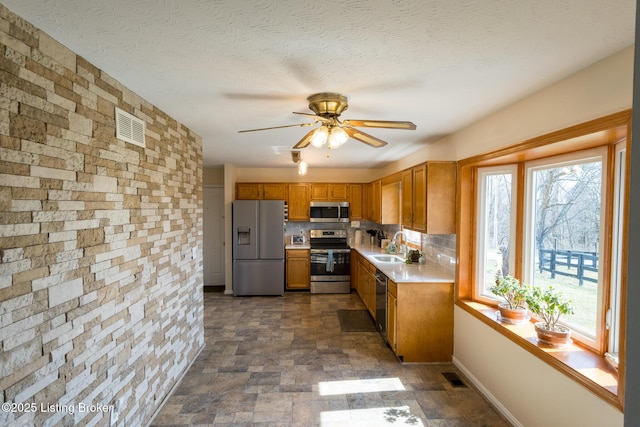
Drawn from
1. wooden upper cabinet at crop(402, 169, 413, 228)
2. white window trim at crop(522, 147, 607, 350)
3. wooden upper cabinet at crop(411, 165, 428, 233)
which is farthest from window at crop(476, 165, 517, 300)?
wooden upper cabinet at crop(402, 169, 413, 228)

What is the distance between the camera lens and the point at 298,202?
234 inches

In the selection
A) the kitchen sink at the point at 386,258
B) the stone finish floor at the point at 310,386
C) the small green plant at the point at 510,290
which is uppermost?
the small green plant at the point at 510,290

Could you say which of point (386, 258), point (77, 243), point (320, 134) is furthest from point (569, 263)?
point (77, 243)

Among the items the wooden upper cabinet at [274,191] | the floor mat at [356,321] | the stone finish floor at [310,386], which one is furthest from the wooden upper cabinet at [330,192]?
the stone finish floor at [310,386]

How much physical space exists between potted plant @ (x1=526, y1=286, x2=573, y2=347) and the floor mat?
219 cm

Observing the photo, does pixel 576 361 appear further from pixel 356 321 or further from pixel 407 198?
pixel 356 321

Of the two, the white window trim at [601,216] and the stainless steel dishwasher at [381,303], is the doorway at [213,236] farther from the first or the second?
the white window trim at [601,216]

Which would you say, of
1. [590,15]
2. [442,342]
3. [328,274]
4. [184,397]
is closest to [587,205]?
[590,15]

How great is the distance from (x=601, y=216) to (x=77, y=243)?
2.96 metres

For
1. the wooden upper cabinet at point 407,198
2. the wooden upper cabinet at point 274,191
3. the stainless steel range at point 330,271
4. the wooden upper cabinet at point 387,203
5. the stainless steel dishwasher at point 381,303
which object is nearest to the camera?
the stainless steel dishwasher at point 381,303

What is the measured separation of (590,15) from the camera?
4.04ft

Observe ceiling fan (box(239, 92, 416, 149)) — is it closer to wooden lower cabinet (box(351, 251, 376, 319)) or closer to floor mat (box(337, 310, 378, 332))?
wooden lower cabinet (box(351, 251, 376, 319))

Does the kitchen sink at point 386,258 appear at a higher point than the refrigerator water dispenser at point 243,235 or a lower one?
lower

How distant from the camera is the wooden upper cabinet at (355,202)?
19.8 feet
